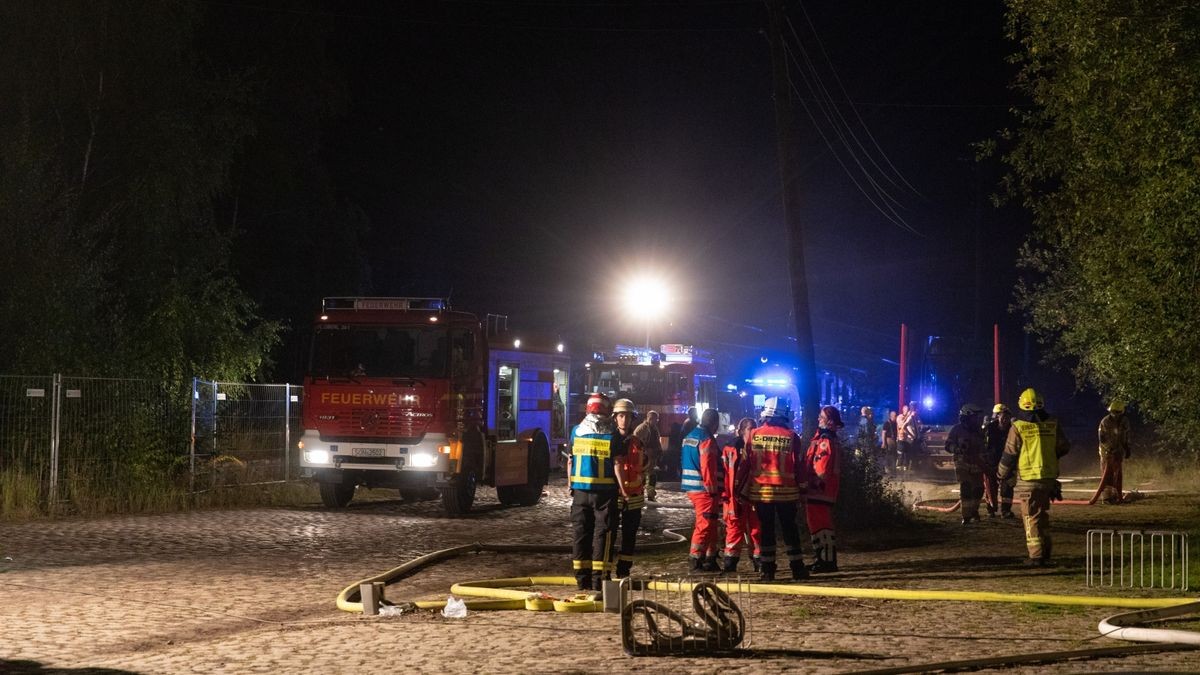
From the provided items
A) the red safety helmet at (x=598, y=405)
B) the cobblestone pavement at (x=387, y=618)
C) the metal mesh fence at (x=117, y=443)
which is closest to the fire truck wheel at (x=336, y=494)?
the metal mesh fence at (x=117, y=443)

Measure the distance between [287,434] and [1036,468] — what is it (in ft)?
48.8

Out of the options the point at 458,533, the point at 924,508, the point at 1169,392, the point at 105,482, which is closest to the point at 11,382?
the point at 105,482

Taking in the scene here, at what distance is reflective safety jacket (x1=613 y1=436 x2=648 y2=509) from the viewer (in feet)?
40.0

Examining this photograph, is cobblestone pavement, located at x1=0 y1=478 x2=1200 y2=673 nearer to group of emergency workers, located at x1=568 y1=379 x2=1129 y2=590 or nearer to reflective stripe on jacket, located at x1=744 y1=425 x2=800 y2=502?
group of emergency workers, located at x1=568 y1=379 x2=1129 y2=590

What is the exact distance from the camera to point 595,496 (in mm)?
12086

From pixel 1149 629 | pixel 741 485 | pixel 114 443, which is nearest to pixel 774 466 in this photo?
pixel 741 485

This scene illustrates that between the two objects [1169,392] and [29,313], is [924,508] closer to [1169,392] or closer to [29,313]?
[1169,392]

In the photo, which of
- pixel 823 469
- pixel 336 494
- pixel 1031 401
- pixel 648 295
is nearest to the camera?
pixel 823 469

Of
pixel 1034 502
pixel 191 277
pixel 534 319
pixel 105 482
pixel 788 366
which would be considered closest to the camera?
pixel 1034 502

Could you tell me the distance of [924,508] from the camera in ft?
72.3

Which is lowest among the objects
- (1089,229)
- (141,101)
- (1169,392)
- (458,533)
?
(458,533)

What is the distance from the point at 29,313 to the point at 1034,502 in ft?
56.6

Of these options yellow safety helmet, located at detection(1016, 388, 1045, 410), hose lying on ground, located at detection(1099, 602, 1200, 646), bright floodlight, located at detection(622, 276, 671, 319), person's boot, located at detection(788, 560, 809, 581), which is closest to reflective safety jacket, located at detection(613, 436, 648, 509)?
A: person's boot, located at detection(788, 560, 809, 581)

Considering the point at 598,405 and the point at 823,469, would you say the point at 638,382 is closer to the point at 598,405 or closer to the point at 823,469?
the point at 823,469
